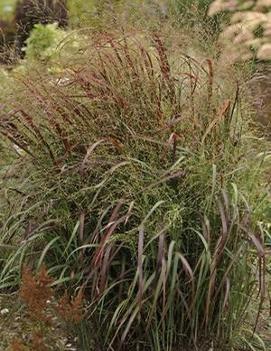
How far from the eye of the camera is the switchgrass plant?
11.1 feet

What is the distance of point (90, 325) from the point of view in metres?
3.66

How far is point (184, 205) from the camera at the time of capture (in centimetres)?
347

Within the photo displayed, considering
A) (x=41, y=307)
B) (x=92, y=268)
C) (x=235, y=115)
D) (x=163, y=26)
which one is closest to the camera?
(x=41, y=307)

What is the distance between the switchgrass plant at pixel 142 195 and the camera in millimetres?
3387

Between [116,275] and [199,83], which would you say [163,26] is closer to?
[199,83]

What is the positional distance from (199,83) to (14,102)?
87 cm

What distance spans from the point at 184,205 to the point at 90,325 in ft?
2.31

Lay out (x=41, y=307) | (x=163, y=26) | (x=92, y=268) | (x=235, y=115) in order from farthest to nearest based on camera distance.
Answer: (x=163, y=26)
(x=235, y=115)
(x=92, y=268)
(x=41, y=307)

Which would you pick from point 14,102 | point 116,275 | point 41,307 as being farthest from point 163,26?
point 41,307

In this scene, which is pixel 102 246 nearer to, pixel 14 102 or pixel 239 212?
pixel 239 212

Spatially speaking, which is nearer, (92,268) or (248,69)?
(92,268)

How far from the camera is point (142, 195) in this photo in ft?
11.3

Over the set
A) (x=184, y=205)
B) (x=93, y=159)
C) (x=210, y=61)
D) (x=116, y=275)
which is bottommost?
(x=116, y=275)

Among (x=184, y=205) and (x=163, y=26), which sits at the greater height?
(x=163, y=26)
